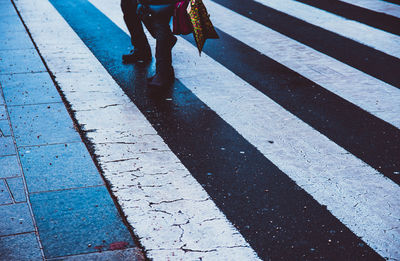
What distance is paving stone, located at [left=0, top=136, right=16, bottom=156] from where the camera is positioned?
4172mm

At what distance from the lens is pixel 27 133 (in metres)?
4.51

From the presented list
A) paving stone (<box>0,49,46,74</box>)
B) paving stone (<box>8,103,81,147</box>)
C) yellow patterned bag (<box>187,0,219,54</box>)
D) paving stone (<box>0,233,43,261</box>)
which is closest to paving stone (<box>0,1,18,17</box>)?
paving stone (<box>0,49,46,74</box>)

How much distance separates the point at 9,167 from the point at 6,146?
38 cm

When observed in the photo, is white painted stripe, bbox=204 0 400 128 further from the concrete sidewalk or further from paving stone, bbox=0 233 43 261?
paving stone, bbox=0 233 43 261

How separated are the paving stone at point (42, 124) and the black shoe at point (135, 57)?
5.36 ft

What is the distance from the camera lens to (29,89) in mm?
5414

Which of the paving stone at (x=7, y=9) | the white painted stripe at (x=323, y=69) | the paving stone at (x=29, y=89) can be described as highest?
the white painted stripe at (x=323, y=69)

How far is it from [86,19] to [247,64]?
328 cm

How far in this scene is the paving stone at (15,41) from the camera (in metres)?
6.75

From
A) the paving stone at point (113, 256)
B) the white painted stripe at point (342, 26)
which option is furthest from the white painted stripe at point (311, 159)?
the white painted stripe at point (342, 26)

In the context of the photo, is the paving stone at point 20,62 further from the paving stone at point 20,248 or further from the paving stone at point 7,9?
the paving stone at point 20,248

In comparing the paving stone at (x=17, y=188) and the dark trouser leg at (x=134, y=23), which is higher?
the dark trouser leg at (x=134, y=23)

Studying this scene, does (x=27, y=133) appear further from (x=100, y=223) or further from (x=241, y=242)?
(x=241, y=242)

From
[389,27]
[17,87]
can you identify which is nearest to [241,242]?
[17,87]
